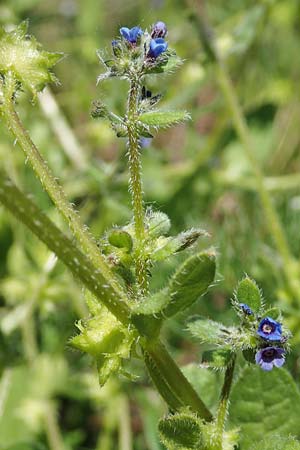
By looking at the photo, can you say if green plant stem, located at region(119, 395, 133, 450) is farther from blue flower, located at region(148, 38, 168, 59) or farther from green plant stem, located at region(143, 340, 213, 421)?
blue flower, located at region(148, 38, 168, 59)

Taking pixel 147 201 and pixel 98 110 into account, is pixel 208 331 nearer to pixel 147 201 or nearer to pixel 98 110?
pixel 98 110

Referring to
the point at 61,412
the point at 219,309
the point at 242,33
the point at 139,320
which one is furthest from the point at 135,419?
the point at 139,320

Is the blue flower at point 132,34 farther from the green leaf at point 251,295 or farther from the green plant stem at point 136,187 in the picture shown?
the green leaf at point 251,295

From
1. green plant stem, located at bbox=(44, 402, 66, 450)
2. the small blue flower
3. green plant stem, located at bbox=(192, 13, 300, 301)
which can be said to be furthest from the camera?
green plant stem, located at bbox=(44, 402, 66, 450)

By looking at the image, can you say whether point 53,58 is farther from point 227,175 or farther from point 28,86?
point 227,175

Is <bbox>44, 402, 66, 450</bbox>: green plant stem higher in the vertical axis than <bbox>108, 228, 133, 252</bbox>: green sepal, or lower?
higher

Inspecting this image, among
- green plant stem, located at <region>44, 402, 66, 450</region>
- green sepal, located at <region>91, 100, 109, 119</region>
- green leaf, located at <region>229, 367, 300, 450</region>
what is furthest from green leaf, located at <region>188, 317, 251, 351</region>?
green plant stem, located at <region>44, 402, 66, 450</region>

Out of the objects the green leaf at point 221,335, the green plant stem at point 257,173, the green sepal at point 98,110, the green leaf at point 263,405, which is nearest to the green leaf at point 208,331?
the green leaf at point 221,335

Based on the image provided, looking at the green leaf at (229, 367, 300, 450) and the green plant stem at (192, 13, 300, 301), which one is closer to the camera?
the green leaf at (229, 367, 300, 450)
